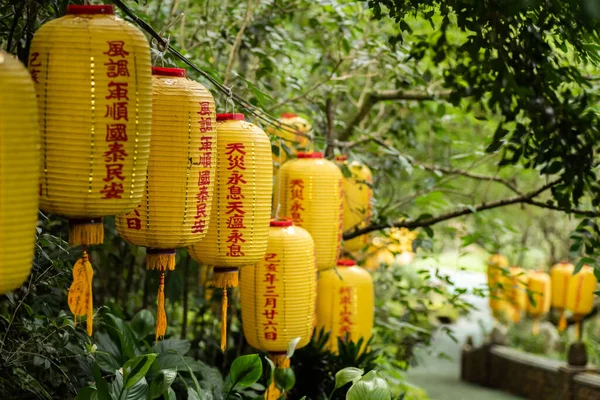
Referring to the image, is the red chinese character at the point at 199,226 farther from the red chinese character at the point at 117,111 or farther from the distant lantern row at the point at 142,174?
the red chinese character at the point at 117,111

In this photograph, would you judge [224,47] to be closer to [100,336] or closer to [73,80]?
[100,336]

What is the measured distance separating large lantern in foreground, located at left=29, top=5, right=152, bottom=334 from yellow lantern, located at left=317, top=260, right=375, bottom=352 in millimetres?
2391

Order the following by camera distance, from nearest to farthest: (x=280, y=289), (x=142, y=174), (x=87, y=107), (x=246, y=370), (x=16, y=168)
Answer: (x=16, y=168) → (x=87, y=107) → (x=142, y=174) → (x=246, y=370) → (x=280, y=289)

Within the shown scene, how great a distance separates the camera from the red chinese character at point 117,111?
186 centimetres

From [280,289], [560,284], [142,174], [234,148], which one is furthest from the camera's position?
[560,284]

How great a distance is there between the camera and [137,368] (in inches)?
104

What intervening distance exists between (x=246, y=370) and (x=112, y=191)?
1333mm

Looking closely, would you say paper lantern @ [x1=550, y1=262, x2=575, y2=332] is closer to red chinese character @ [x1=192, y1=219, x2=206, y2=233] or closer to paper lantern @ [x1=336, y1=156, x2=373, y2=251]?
paper lantern @ [x1=336, y1=156, x2=373, y2=251]

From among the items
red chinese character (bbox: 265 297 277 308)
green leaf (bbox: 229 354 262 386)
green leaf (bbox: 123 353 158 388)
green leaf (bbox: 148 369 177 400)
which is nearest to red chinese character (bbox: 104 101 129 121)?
green leaf (bbox: 123 353 158 388)

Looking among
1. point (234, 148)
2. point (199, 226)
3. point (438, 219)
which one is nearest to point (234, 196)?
point (234, 148)

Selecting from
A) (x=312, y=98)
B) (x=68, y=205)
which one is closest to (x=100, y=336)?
(x=68, y=205)

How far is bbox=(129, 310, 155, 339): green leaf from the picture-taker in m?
3.69

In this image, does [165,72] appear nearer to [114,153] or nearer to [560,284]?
[114,153]

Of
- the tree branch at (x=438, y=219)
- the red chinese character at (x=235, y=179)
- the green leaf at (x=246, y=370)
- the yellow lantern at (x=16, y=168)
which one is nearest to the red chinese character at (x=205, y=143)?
the red chinese character at (x=235, y=179)
